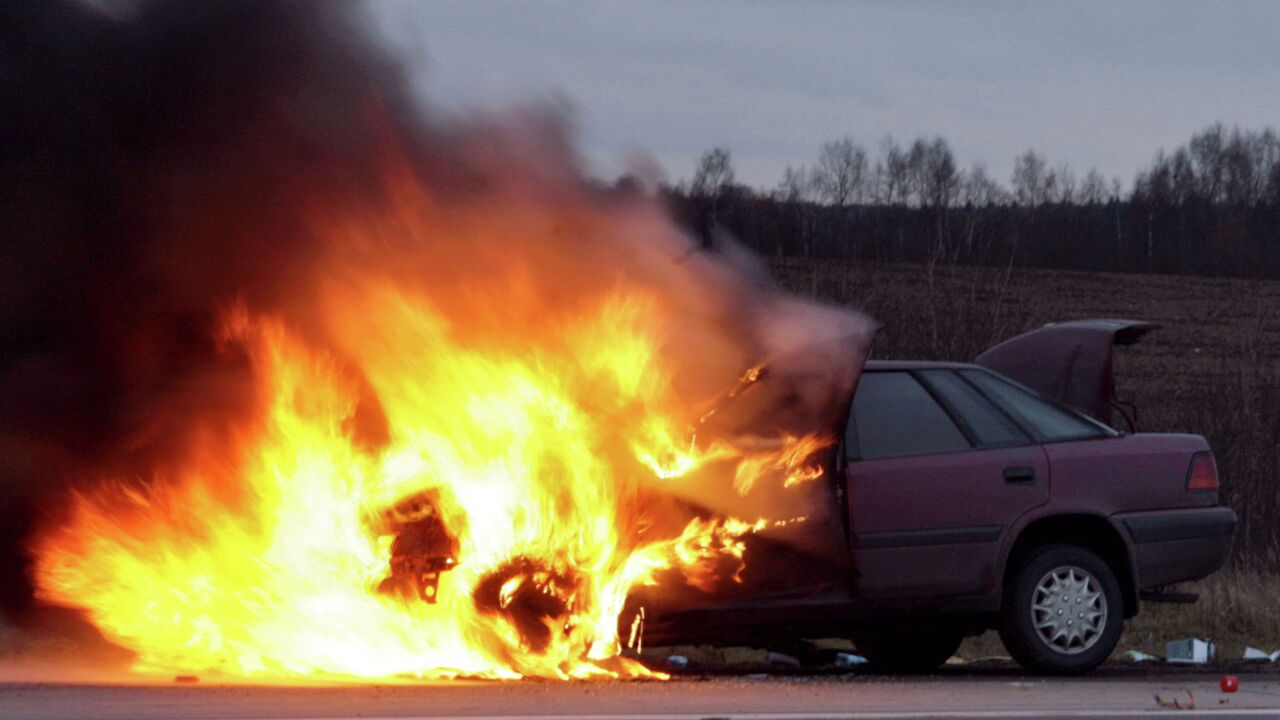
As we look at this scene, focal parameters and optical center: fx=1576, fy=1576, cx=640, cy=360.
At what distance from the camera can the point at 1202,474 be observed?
8695mm

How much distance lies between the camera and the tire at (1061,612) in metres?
8.26

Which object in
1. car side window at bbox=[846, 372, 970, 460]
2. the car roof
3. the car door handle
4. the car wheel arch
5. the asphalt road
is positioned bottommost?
the asphalt road

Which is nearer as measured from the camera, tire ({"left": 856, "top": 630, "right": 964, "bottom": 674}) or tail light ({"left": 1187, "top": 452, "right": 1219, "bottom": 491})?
tail light ({"left": 1187, "top": 452, "right": 1219, "bottom": 491})

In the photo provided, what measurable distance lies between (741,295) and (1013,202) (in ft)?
53.7

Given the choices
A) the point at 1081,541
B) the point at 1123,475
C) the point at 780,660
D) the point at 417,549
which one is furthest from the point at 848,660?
the point at 417,549

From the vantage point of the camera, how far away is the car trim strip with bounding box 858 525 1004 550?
316 inches

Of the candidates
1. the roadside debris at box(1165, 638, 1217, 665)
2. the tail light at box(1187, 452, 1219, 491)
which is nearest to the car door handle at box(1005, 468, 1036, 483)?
the tail light at box(1187, 452, 1219, 491)

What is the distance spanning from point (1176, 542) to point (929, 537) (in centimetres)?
146

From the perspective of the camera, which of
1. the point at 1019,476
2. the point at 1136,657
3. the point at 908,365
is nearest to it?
the point at 1019,476

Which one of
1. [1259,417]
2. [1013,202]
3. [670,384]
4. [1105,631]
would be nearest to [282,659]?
[670,384]

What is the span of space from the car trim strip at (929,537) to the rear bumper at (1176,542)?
0.77 metres

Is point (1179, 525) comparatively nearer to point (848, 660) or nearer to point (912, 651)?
point (912, 651)

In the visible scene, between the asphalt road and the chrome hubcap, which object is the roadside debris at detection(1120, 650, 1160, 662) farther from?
the asphalt road

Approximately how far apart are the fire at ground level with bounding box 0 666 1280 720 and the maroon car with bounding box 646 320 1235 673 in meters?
0.34
